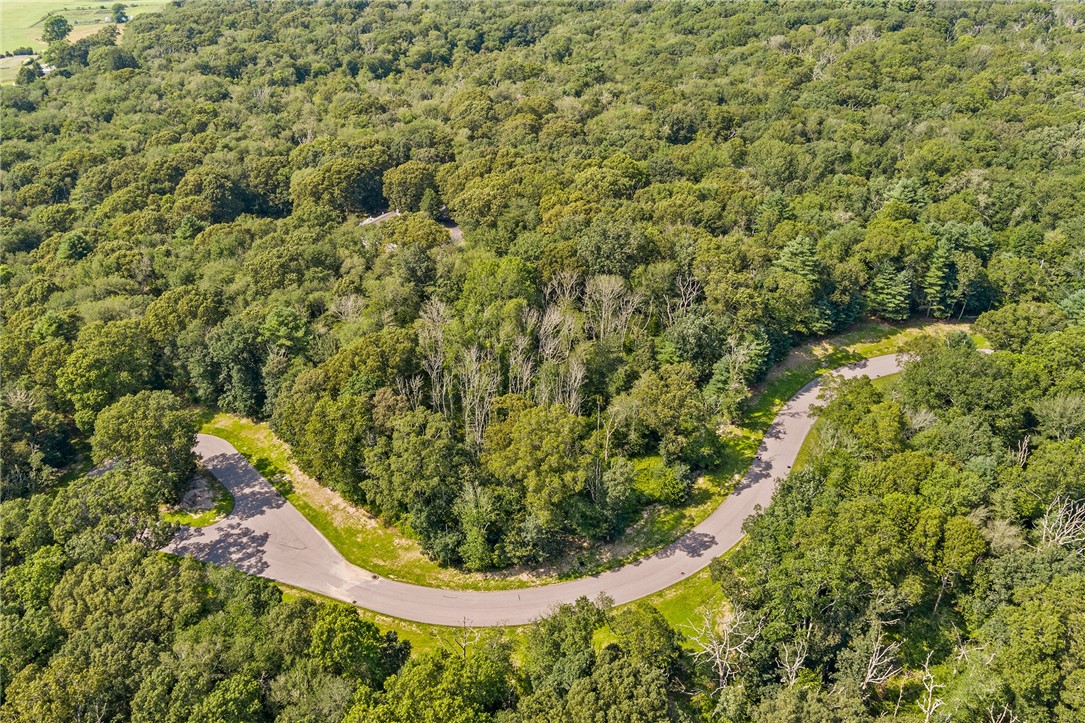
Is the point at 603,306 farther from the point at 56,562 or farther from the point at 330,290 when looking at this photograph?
the point at 56,562

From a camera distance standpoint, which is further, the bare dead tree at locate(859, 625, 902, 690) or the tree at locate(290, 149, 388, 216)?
the tree at locate(290, 149, 388, 216)

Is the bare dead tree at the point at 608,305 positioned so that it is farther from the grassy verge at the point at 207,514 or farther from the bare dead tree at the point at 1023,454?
the grassy verge at the point at 207,514

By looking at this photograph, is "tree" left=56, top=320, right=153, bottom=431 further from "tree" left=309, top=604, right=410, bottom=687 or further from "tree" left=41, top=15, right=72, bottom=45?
"tree" left=41, top=15, right=72, bottom=45

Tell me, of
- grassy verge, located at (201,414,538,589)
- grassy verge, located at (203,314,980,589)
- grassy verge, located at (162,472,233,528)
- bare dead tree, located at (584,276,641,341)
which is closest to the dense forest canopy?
bare dead tree, located at (584,276,641,341)

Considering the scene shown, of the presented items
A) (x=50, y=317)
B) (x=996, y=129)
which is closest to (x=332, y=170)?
(x=50, y=317)

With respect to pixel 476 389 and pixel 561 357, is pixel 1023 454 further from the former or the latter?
pixel 476 389

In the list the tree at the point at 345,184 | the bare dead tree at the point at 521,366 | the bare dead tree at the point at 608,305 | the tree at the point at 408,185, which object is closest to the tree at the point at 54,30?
the tree at the point at 345,184
